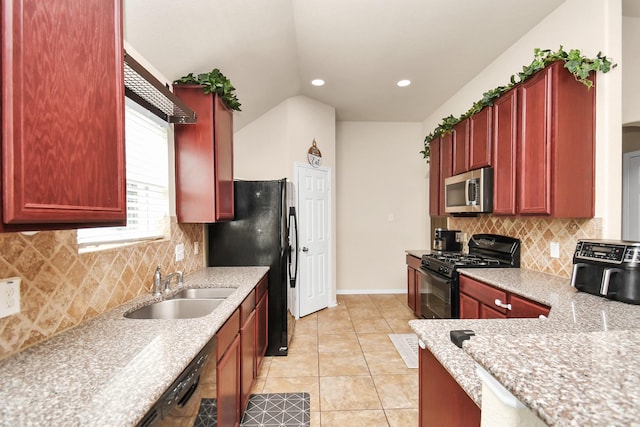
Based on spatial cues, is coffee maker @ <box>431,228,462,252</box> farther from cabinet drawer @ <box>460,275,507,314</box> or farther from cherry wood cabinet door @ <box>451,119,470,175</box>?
cabinet drawer @ <box>460,275,507,314</box>

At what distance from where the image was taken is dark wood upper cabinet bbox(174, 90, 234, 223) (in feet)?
7.47

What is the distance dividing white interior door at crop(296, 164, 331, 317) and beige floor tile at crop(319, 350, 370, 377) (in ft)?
3.66

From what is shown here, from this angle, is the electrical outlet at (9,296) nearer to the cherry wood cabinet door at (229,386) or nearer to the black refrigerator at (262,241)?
the cherry wood cabinet door at (229,386)

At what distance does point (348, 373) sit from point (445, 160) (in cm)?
251

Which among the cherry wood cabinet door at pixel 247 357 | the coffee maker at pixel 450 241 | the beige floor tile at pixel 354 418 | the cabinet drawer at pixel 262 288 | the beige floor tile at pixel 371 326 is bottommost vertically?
the beige floor tile at pixel 371 326

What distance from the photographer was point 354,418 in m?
2.01

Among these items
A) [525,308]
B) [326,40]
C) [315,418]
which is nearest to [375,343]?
[315,418]

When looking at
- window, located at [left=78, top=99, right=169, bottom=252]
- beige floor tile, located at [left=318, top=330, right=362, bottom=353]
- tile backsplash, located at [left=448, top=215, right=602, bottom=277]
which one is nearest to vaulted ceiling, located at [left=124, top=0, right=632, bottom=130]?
window, located at [left=78, top=99, right=169, bottom=252]

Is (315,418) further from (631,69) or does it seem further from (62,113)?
(631,69)

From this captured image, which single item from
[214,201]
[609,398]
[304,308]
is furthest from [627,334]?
[304,308]

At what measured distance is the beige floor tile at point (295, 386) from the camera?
2.28 m

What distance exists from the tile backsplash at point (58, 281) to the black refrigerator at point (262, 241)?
1057mm

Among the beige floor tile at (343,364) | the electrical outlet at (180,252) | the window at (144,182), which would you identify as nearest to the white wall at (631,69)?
the beige floor tile at (343,364)

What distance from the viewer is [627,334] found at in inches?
28.6
